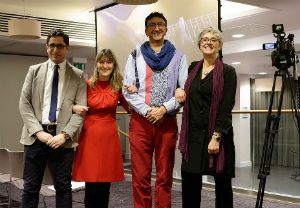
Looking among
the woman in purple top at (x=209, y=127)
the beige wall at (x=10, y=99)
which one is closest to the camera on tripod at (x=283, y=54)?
the woman in purple top at (x=209, y=127)

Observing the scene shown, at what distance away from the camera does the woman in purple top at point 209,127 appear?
2604 mm

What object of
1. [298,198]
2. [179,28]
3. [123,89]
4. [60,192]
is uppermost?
[179,28]

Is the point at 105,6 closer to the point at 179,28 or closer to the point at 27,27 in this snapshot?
the point at 27,27

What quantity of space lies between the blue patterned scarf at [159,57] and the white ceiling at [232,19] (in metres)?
3.50

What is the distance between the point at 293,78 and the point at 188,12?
9.64 ft

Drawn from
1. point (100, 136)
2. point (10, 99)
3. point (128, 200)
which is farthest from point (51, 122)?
point (10, 99)

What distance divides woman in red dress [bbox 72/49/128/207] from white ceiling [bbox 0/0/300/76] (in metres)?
3.59

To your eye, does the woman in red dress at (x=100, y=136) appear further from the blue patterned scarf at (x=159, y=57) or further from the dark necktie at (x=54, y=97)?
the blue patterned scarf at (x=159, y=57)

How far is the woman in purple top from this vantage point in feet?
8.54

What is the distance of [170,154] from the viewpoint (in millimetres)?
2840

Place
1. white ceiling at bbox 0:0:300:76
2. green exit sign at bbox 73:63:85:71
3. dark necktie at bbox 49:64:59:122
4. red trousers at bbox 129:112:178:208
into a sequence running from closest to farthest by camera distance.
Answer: red trousers at bbox 129:112:178:208 < dark necktie at bbox 49:64:59:122 < white ceiling at bbox 0:0:300:76 < green exit sign at bbox 73:63:85:71

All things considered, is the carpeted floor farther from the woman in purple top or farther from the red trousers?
the woman in purple top

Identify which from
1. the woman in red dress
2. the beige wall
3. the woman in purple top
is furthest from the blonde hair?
the beige wall

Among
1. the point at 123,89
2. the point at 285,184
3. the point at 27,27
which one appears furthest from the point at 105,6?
the point at 123,89
